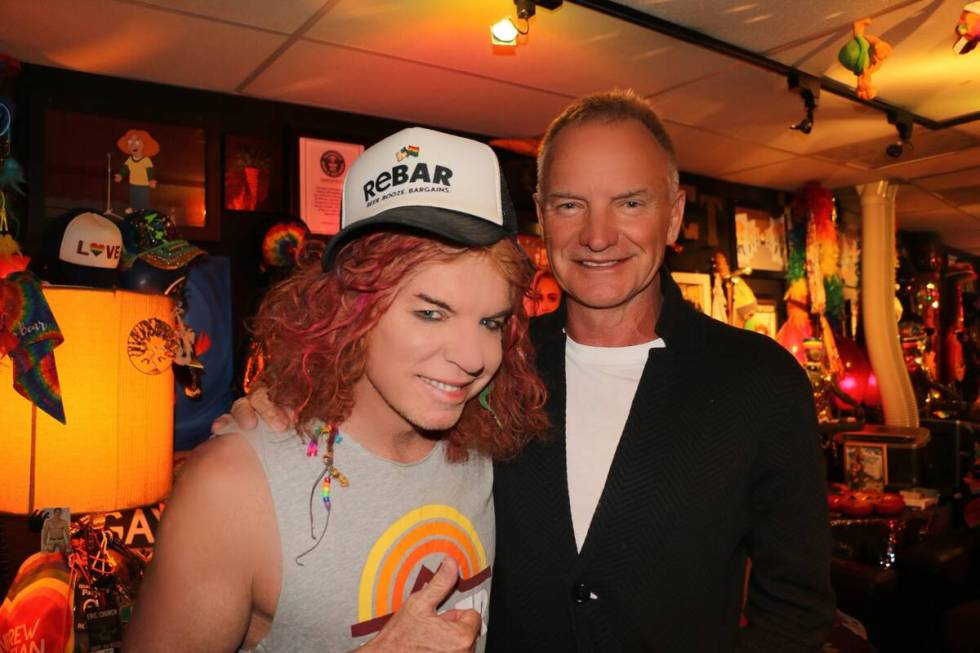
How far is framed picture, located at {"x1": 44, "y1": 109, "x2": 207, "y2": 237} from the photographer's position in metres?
3.02

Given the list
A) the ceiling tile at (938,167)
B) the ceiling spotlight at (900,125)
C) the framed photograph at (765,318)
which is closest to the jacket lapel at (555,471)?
the ceiling spotlight at (900,125)

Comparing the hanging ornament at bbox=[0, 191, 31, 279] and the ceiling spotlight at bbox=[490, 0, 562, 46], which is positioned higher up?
the ceiling spotlight at bbox=[490, 0, 562, 46]

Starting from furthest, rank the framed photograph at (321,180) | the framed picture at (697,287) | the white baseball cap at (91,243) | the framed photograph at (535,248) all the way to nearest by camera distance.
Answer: the framed picture at (697,287) < the framed photograph at (535,248) < the framed photograph at (321,180) < the white baseball cap at (91,243)

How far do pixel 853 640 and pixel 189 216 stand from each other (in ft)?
11.1

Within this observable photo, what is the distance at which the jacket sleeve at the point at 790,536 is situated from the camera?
1.43 m

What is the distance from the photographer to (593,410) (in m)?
1.56

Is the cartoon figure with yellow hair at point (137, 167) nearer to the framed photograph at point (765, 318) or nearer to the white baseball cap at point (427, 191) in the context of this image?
the white baseball cap at point (427, 191)

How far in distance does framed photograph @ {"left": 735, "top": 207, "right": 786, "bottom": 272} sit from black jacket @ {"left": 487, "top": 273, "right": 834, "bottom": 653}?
4592mm

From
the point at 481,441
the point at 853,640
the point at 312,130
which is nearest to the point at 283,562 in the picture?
the point at 481,441

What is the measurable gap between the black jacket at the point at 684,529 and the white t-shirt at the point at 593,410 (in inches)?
2.3

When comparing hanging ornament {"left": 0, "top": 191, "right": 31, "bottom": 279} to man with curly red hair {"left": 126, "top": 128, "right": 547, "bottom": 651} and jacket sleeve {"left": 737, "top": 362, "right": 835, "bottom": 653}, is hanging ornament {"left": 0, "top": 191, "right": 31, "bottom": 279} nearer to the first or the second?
man with curly red hair {"left": 126, "top": 128, "right": 547, "bottom": 651}

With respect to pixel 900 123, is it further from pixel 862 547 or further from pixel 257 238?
pixel 257 238

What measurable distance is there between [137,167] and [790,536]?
302 centimetres

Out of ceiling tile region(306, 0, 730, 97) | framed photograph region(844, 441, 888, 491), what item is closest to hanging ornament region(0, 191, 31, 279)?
ceiling tile region(306, 0, 730, 97)
